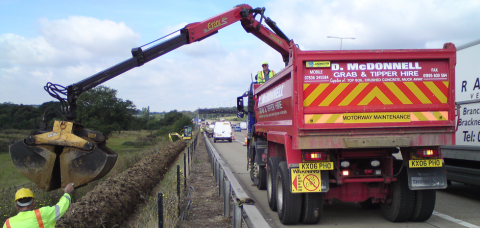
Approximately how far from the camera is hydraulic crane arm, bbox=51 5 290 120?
6371 millimetres

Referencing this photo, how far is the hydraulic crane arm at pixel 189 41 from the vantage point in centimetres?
637

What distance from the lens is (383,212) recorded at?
711 centimetres

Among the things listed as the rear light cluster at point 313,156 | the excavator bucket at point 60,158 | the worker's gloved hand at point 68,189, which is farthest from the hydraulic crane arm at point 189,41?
the rear light cluster at point 313,156

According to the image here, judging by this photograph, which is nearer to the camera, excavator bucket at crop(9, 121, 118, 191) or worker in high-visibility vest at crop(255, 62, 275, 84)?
excavator bucket at crop(9, 121, 118, 191)

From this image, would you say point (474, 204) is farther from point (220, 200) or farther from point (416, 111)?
point (220, 200)

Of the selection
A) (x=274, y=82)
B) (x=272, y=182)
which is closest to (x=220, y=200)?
(x=272, y=182)

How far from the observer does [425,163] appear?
6.13 m

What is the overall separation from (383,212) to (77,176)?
534 cm

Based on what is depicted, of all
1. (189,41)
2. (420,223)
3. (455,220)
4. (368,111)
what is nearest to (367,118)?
(368,111)

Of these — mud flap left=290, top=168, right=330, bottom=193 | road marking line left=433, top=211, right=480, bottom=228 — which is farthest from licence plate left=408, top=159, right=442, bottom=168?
mud flap left=290, top=168, right=330, bottom=193

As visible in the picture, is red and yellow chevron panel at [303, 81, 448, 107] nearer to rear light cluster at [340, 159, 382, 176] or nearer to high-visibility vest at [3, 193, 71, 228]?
rear light cluster at [340, 159, 382, 176]

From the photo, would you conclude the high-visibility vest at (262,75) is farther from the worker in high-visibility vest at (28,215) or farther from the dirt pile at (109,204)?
the worker in high-visibility vest at (28,215)

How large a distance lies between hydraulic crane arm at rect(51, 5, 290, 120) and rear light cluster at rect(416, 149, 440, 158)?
5.16 m

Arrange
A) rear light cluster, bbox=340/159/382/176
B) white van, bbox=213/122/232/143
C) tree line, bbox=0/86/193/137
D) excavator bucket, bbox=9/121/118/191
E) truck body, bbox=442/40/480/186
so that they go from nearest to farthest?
excavator bucket, bbox=9/121/118/191, rear light cluster, bbox=340/159/382/176, truck body, bbox=442/40/480/186, tree line, bbox=0/86/193/137, white van, bbox=213/122/232/143
